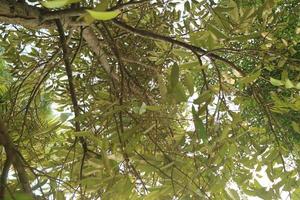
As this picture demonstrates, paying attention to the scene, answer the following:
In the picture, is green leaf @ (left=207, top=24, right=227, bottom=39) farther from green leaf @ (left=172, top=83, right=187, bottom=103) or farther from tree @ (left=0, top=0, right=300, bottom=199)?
green leaf @ (left=172, top=83, right=187, bottom=103)

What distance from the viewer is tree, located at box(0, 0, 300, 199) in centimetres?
83

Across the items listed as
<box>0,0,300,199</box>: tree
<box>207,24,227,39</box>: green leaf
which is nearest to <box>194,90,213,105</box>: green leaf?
<box>0,0,300,199</box>: tree

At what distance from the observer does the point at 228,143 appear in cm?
104

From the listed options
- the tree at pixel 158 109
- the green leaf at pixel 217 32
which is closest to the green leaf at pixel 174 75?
the tree at pixel 158 109

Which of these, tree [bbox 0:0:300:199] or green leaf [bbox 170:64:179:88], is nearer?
green leaf [bbox 170:64:179:88]

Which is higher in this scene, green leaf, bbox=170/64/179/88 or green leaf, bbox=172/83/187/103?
green leaf, bbox=170/64/179/88

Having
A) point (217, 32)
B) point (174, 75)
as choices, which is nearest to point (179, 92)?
point (174, 75)

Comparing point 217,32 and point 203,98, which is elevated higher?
point 217,32

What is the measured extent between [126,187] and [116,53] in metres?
0.30

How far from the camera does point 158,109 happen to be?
788 millimetres

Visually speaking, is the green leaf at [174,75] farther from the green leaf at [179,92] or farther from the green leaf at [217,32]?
A: the green leaf at [217,32]

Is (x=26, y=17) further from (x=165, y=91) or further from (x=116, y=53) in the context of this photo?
(x=165, y=91)

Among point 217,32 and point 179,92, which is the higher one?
point 217,32

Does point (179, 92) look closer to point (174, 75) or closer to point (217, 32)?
point (174, 75)
